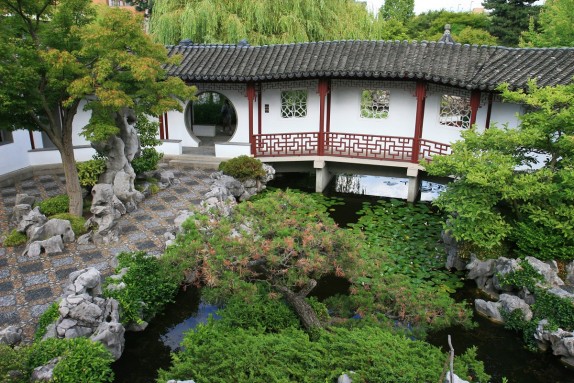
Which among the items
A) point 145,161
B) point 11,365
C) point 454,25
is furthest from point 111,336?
point 454,25

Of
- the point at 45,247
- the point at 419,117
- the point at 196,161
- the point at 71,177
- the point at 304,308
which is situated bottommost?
the point at 304,308

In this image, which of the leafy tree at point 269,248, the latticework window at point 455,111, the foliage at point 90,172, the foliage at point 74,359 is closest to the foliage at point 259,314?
the leafy tree at point 269,248

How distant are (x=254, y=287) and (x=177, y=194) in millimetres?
6818

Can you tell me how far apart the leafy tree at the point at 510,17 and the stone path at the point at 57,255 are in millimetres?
23990

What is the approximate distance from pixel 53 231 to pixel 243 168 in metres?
5.75

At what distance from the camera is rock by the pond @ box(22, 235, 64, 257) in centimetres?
927

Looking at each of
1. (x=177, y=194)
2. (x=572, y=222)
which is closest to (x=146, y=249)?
(x=177, y=194)

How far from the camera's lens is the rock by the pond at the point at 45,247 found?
927cm

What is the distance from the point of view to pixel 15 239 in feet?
32.0

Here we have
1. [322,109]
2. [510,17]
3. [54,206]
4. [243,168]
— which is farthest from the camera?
[510,17]

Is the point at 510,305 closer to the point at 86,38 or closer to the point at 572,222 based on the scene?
the point at 572,222

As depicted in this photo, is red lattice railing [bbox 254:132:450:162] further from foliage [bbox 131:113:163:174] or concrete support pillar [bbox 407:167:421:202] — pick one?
foliage [bbox 131:113:163:174]

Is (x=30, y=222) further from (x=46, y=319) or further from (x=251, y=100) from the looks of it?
(x=251, y=100)

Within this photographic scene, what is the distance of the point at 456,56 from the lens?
1417 cm
